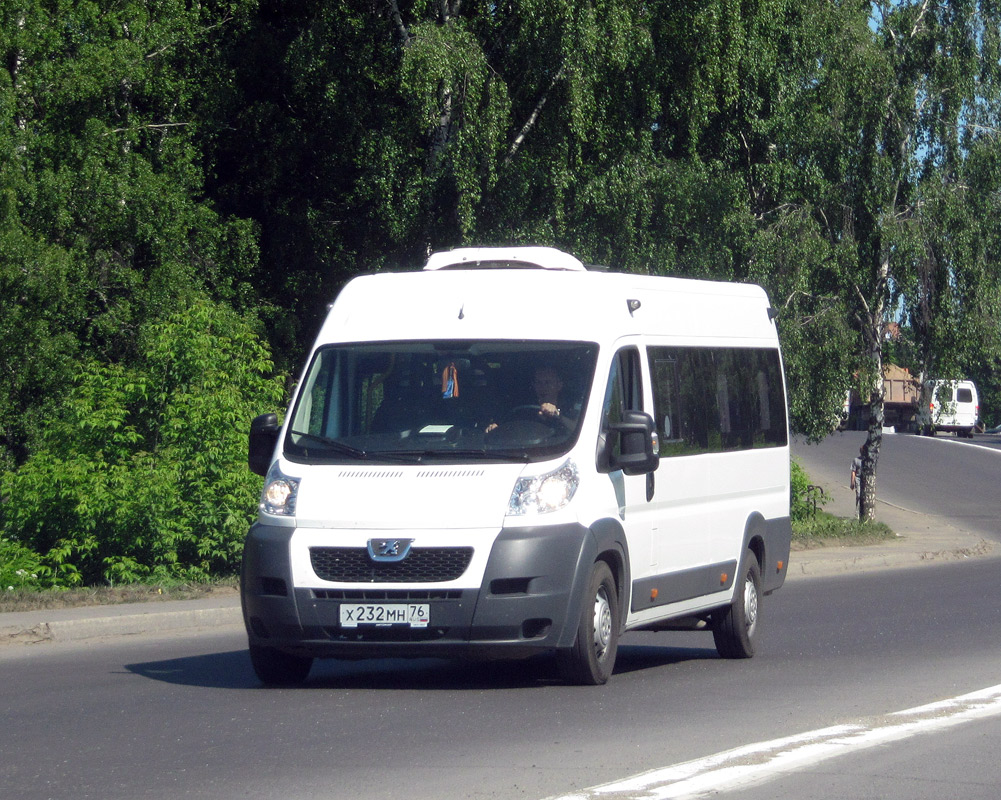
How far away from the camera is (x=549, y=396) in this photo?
32.4 ft

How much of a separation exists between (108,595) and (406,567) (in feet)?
22.5

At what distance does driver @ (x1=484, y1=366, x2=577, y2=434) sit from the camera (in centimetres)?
976

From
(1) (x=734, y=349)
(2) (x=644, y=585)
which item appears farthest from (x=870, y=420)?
(2) (x=644, y=585)

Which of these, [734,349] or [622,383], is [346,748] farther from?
[734,349]

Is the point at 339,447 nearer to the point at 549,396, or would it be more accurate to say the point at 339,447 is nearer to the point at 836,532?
the point at 549,396

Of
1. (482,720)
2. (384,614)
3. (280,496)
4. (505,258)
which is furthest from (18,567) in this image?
(482,720)

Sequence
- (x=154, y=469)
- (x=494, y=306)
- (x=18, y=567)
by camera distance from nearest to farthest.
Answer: (x=494, y=306)
(x=18, y=567)
(x=154, y=469)

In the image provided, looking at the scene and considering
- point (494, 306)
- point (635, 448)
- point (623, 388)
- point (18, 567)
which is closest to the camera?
point (635, 448)

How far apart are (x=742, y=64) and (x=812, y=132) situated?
196cm

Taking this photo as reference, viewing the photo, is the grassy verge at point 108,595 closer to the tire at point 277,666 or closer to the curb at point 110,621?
the curb at point 110,621

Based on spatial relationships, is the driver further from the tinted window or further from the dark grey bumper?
the tinted window

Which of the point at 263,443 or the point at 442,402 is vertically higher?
the point at 442,402

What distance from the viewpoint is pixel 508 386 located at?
32.7ft

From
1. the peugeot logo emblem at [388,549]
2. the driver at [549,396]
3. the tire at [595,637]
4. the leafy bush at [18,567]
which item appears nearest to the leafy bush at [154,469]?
the leafy bush at [18,567]
